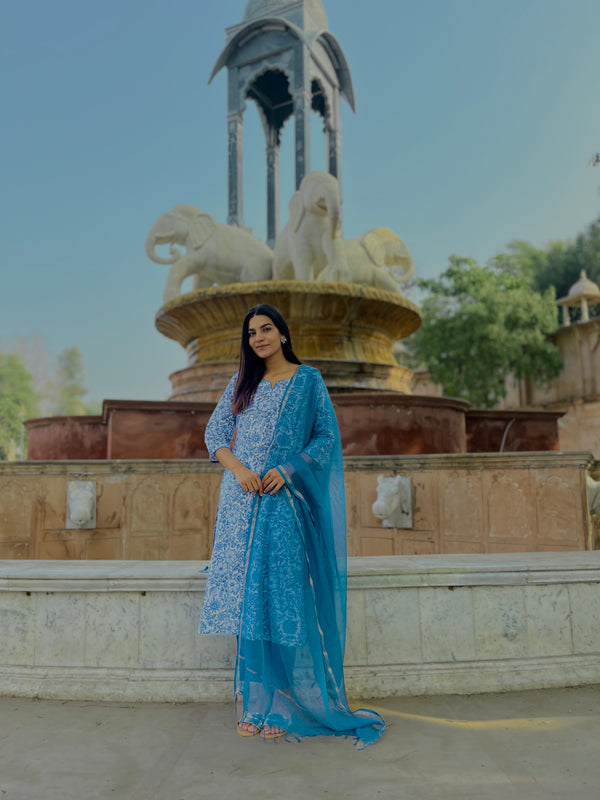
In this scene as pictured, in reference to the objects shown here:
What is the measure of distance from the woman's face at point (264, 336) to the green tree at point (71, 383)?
47043 mm

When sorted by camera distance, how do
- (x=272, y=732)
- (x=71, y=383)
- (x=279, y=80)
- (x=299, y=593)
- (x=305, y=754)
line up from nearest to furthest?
(x=305, y=754) < (x=272, y=732) < (x=299, y=593) < (x=279, y=80) < (x=71, y=383)

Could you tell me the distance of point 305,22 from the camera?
21.9 metres

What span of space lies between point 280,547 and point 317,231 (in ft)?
27.3

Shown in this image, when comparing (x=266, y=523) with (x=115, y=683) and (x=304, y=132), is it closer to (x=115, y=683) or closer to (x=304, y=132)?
(x=115, y=683)

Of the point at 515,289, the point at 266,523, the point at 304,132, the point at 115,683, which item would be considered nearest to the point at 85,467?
the point at 115,683

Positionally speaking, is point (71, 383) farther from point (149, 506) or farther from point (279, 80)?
point (149, 506)

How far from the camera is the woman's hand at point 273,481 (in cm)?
259

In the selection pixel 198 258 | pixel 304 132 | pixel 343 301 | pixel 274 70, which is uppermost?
pixel 274 70

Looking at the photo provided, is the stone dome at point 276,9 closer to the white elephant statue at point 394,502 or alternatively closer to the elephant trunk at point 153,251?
the elephant trunk at point 153,251

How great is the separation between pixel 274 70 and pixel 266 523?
2369 cm

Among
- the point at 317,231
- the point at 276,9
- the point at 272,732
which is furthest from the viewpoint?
the point at 276,9

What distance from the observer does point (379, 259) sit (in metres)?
11.9

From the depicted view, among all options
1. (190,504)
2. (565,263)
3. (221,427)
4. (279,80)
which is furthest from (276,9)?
(221,427)

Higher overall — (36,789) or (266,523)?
(266,523)
